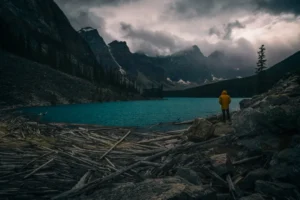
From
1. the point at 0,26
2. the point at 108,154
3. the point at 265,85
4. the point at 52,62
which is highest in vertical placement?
the point at 0,26

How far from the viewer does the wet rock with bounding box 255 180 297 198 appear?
5.61 metres

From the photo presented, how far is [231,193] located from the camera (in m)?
6.05

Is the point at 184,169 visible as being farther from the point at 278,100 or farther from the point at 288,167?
the point at 278,100

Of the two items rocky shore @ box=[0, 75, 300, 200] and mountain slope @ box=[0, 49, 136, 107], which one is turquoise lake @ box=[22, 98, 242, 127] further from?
rocky shore @ box=[0, 75, 300, 200]

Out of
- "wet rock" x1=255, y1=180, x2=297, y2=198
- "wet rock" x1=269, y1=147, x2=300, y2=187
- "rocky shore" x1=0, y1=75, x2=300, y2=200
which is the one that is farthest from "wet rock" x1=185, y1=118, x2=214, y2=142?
"wet rock" x1=255, y1=180, x2=297, y2=198

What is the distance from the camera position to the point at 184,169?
672cm

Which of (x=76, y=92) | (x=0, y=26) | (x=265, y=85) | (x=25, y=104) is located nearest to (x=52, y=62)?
(x=0, y=26)

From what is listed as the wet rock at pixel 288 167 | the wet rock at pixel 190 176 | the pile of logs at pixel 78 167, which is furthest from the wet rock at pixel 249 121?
the wet rock at pixel 190 176

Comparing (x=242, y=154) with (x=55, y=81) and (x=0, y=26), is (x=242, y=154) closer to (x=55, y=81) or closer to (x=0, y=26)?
(x=55, y=81)

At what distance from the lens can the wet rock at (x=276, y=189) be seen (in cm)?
561

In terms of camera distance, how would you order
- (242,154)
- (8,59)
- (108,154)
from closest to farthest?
(242,154), (108,154), (8,59)

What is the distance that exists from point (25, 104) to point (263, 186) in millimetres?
88467

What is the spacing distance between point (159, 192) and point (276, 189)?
338 cm

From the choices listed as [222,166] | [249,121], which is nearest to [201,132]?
[249,121]
